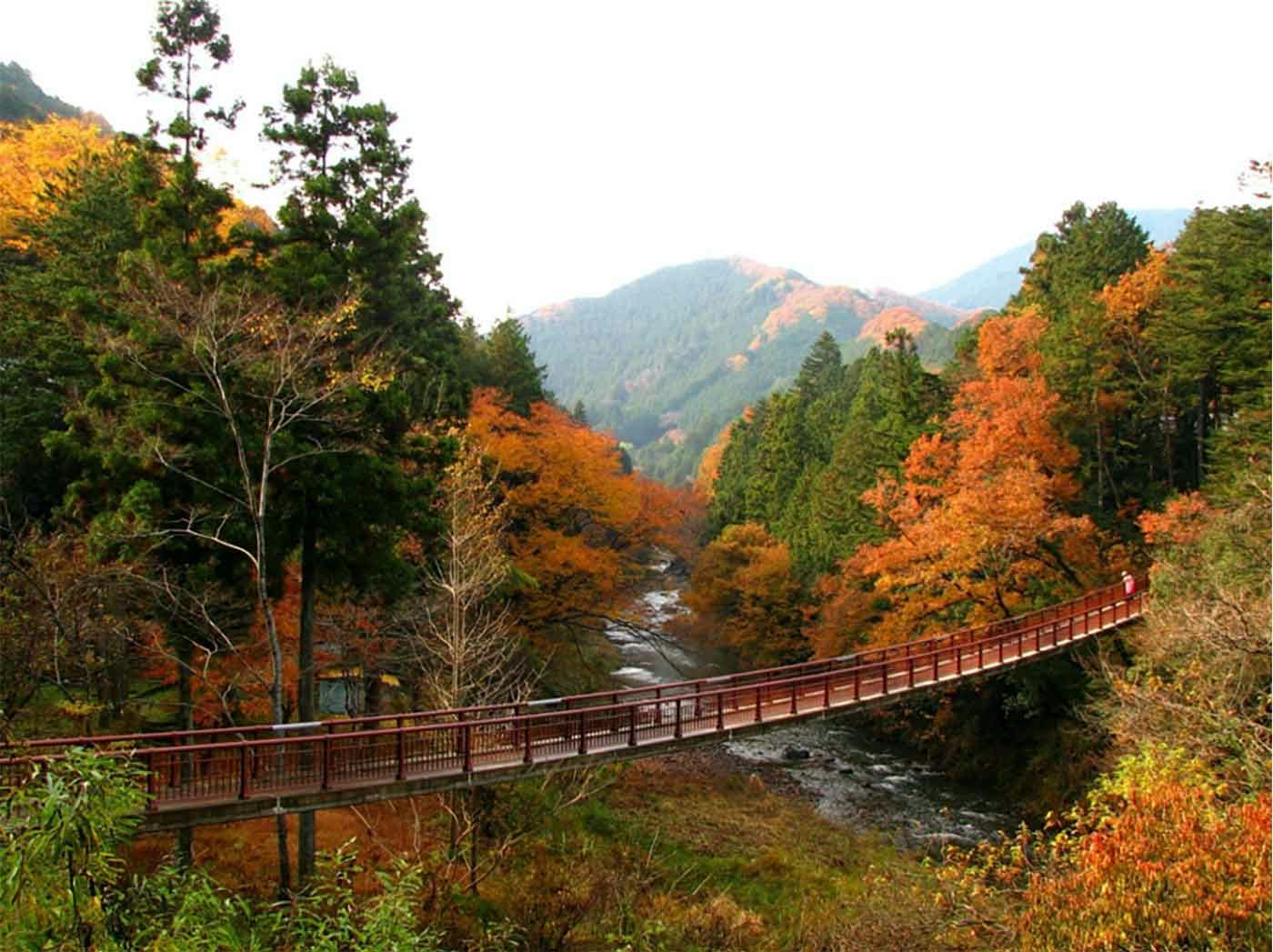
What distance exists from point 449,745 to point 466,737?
303 millimetres

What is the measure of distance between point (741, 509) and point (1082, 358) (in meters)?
24.4

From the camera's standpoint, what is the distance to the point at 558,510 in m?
22.2

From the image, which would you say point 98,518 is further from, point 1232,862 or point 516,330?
point 516,330

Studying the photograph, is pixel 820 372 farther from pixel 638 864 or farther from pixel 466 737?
pixel 466 737

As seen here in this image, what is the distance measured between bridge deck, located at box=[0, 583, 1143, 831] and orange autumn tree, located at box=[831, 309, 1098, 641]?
3.39m

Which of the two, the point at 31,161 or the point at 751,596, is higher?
the point at 31,161

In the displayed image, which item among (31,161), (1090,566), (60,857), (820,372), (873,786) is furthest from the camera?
(820,372)

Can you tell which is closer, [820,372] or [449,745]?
[449,745]

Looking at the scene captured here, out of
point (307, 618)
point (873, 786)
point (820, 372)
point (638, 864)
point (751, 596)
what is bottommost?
point (873, 786)

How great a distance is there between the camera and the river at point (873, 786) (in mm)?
18094

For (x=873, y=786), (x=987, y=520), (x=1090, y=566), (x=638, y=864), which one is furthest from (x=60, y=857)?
(x=1090, y=566)

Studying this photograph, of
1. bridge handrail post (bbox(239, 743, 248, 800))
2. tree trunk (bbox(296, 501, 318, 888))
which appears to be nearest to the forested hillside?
bridge handrail post (bbox(239, 743, 248, 800))

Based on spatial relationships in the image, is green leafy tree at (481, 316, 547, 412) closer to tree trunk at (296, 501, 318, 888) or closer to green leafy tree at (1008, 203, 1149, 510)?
tree trunk at (296, 501, 318, 888)

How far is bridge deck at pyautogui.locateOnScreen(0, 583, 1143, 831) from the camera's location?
931 centimetres
